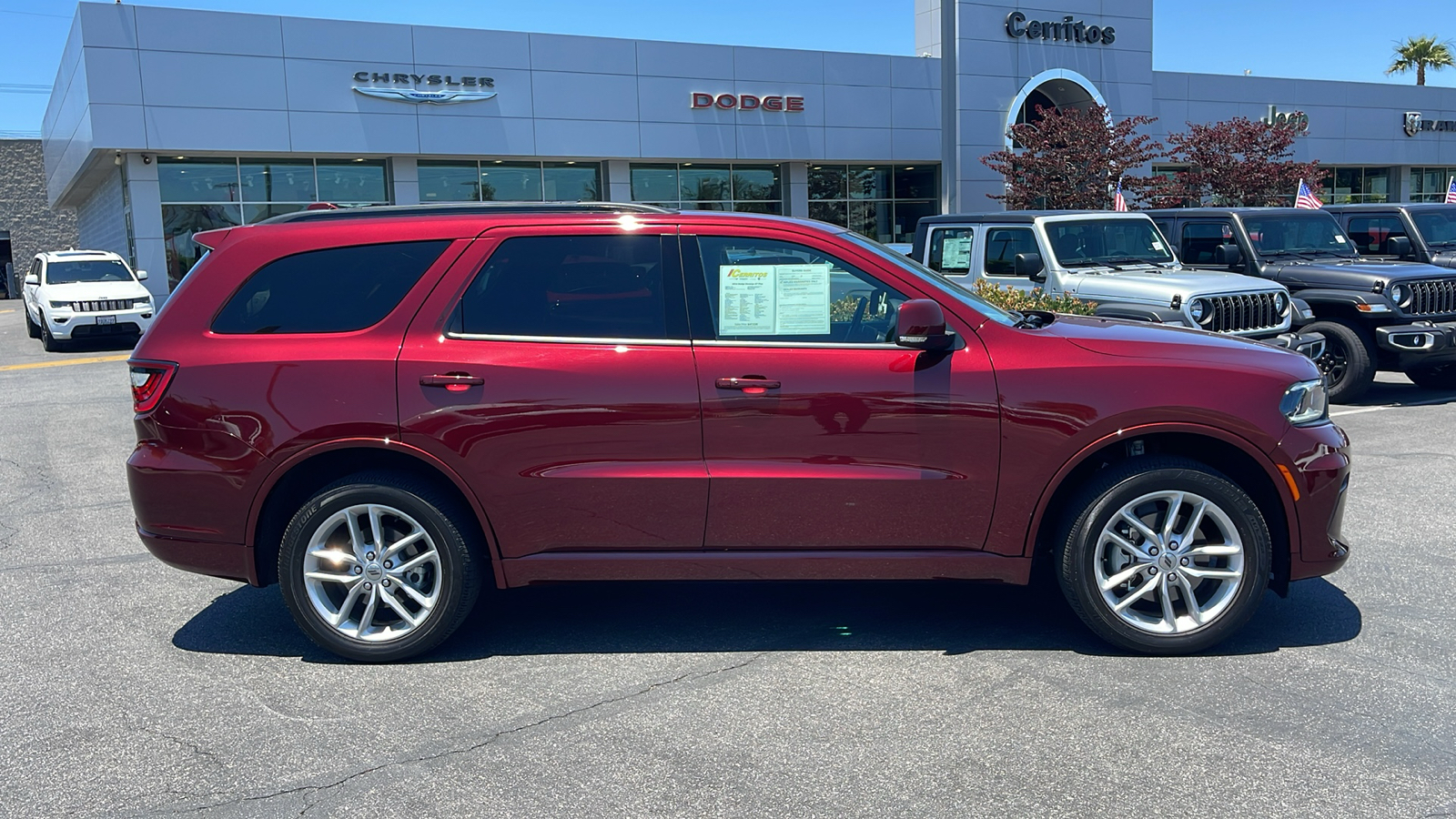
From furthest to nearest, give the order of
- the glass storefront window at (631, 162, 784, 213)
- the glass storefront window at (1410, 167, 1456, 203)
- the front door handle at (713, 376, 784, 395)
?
the glass storefront window at (1410, 167, 1456, 203) < the glass storefront window at (631, 162, 784, 213) < the front door handle at (713, 376, 784, 395)

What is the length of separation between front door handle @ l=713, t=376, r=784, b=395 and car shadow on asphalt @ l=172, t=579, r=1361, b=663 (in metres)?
1.11

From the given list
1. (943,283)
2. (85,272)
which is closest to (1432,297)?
(943,283)

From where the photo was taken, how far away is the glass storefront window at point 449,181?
28.6m

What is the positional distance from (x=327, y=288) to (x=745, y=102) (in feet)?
89.6

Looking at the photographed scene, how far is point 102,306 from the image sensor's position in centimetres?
2020

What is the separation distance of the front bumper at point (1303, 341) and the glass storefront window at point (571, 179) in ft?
70.7

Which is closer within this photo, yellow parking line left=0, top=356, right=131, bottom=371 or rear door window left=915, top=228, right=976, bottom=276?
rear door window left=915, top=228, right=976, bottom=276

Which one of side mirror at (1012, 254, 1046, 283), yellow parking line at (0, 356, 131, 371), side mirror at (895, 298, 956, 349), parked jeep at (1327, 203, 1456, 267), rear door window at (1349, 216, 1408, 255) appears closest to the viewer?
side mirror at (895, 298, 956, 349)

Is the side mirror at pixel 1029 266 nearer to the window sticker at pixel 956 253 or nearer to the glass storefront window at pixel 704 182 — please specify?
the window sticker at pixel 956 253

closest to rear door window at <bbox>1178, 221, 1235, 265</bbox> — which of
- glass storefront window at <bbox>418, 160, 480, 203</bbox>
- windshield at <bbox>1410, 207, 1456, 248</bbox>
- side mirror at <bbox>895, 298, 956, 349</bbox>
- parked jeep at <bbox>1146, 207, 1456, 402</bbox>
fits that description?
parked jeep at <bbox>1146, 207, 1456, 402</bbox>

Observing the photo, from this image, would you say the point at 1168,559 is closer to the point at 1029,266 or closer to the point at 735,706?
the point at 735,706

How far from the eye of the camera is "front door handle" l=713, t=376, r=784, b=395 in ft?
14.6

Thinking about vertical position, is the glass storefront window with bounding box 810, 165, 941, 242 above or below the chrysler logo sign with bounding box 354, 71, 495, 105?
below

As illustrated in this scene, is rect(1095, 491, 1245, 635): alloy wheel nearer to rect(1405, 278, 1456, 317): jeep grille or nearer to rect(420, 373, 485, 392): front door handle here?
rect(420, 373, 485, 392): front door handle
